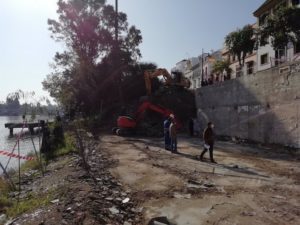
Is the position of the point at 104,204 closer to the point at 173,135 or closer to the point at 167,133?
the point at 173,135

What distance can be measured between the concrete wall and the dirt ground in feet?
8.14

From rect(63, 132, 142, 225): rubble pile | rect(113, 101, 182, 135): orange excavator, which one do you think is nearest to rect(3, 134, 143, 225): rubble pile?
rect(63, 132, 142, 225): rubble pile

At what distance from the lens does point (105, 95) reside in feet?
134

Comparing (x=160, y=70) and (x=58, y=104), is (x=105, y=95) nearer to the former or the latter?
(x=58, y=104)

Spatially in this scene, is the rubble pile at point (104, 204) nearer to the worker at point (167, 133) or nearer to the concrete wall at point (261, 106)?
the worker at point (167, 133)

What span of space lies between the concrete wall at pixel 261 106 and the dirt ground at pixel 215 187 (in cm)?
248

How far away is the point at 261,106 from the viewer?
20.3 metres

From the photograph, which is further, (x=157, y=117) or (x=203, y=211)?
(x=157, y=117)

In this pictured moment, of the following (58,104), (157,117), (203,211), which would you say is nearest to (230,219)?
(203,211)

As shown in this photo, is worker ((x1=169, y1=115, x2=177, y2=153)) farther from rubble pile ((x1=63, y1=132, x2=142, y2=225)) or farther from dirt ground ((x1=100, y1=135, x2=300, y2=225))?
rubble pile ((x1=63, y1=132, x2=142, y2=225))

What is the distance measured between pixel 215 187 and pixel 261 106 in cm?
1172

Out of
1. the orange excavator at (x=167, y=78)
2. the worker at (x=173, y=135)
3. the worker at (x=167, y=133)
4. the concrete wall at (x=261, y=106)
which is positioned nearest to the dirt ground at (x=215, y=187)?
the worker at (x=173, y=135)

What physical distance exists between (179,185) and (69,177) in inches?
146

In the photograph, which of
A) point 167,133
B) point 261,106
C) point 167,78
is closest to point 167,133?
point 167,133
